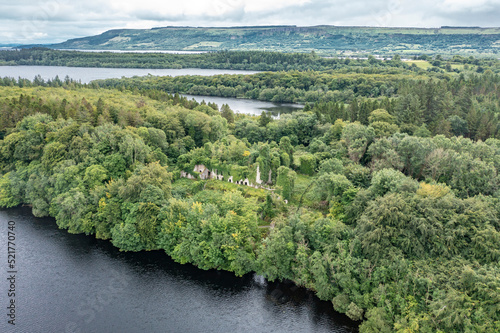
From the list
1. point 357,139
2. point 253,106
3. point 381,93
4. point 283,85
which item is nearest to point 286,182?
point 357,139

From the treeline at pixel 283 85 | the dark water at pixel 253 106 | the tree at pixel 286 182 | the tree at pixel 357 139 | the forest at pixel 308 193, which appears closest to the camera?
the forest at pixel 308 193

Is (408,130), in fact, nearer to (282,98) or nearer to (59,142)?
(59,142)

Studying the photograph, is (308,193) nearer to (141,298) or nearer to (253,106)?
(141,298)

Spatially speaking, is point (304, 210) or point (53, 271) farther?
point (304, 210)

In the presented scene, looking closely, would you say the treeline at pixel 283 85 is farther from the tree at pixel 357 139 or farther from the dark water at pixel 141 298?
the dark water at pixel 141 298

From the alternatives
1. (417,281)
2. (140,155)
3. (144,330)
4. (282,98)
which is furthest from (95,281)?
(282,98)

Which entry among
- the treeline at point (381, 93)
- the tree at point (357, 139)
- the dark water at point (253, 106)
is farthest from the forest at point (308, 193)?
the dark water at point (253, 106)
